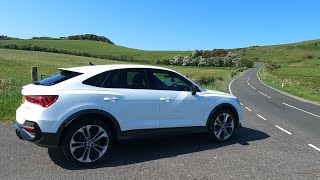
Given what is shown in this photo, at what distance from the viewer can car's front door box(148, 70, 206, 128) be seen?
7004mm

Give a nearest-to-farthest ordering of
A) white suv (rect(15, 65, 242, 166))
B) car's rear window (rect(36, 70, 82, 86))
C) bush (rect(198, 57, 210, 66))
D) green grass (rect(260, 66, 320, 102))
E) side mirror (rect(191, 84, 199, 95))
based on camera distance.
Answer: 1. white suv (rect(15, 65, 242, 166))
2. car's rear window (rect(36, 70, 82, 86))
3. side mirror (rect(191, 84, 199, 95))
4. green grass (rect(260, 66, 320, 102))
5. bush (rect(198, 57, 210, 66))

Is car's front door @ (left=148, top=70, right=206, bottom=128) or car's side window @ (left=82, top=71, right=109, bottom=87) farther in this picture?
car's front door @ (left=148, top=70, right=206, bottom=128)

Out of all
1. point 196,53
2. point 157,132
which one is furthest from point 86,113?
point 196,53

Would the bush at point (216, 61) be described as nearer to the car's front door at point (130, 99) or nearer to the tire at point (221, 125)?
the tire at point (221, 125)

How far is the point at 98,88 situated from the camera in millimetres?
6355

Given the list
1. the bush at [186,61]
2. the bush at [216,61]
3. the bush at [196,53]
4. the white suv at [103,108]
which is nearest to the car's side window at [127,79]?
the white suv at [103,108]

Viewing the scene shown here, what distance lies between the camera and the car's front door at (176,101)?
700 centimetres

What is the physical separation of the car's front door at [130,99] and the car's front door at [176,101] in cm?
17

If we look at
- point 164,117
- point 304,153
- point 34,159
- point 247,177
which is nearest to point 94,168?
point 34,159

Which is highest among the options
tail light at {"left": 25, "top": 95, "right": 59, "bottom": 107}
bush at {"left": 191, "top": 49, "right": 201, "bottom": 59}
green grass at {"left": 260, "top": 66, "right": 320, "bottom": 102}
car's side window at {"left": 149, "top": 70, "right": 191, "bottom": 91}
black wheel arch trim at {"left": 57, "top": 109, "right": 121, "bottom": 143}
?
bush at {"left": 191, "top": 49, "right": 201, "bottom": 59}

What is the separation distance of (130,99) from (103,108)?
0.56 metres

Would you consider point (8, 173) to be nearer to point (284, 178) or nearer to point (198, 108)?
point (198, 108)

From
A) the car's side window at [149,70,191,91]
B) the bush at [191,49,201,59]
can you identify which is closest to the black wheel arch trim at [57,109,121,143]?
the car's side window at [149,70,191,91]

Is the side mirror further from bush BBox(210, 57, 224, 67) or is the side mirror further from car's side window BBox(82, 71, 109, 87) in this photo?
bush BBox(210, 57, 224, 67)
